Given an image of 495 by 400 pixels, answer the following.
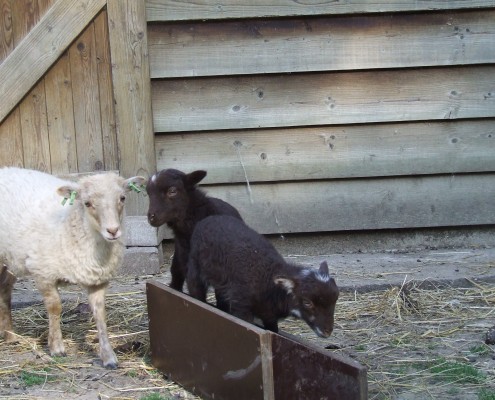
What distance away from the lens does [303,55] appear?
767cm

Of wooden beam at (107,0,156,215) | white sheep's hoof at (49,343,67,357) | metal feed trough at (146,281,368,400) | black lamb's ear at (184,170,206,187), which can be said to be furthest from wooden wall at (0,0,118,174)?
metal feed trough at (146,281,368,400)

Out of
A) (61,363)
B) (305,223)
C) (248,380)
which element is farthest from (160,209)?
(305,223)

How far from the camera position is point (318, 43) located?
766cm

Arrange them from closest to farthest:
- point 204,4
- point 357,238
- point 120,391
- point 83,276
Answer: point 120,391 < point 83,276 < point 204,4 < point 357,238

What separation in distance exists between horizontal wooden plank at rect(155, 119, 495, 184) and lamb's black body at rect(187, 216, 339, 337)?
7.77ft

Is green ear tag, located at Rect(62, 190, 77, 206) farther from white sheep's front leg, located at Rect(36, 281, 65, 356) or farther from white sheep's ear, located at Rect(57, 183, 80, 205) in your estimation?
white sheep's front leg, located at Rect(36, 281, 65, 356)

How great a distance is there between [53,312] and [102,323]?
1.17ft

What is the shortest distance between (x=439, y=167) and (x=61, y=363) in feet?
13.5

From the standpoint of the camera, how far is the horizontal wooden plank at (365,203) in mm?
7930

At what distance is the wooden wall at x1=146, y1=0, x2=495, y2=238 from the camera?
764 centimetres

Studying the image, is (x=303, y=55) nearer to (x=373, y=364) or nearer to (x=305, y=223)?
(x=305, y=223)

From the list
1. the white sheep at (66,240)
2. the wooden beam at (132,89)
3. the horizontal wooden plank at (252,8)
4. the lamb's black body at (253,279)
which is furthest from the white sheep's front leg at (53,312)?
the horizontal wooden plank at (252,8)

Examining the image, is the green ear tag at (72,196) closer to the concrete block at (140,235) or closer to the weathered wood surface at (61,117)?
the concrete block at (140,235)

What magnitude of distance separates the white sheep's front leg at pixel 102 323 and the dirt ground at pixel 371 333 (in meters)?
0.08
